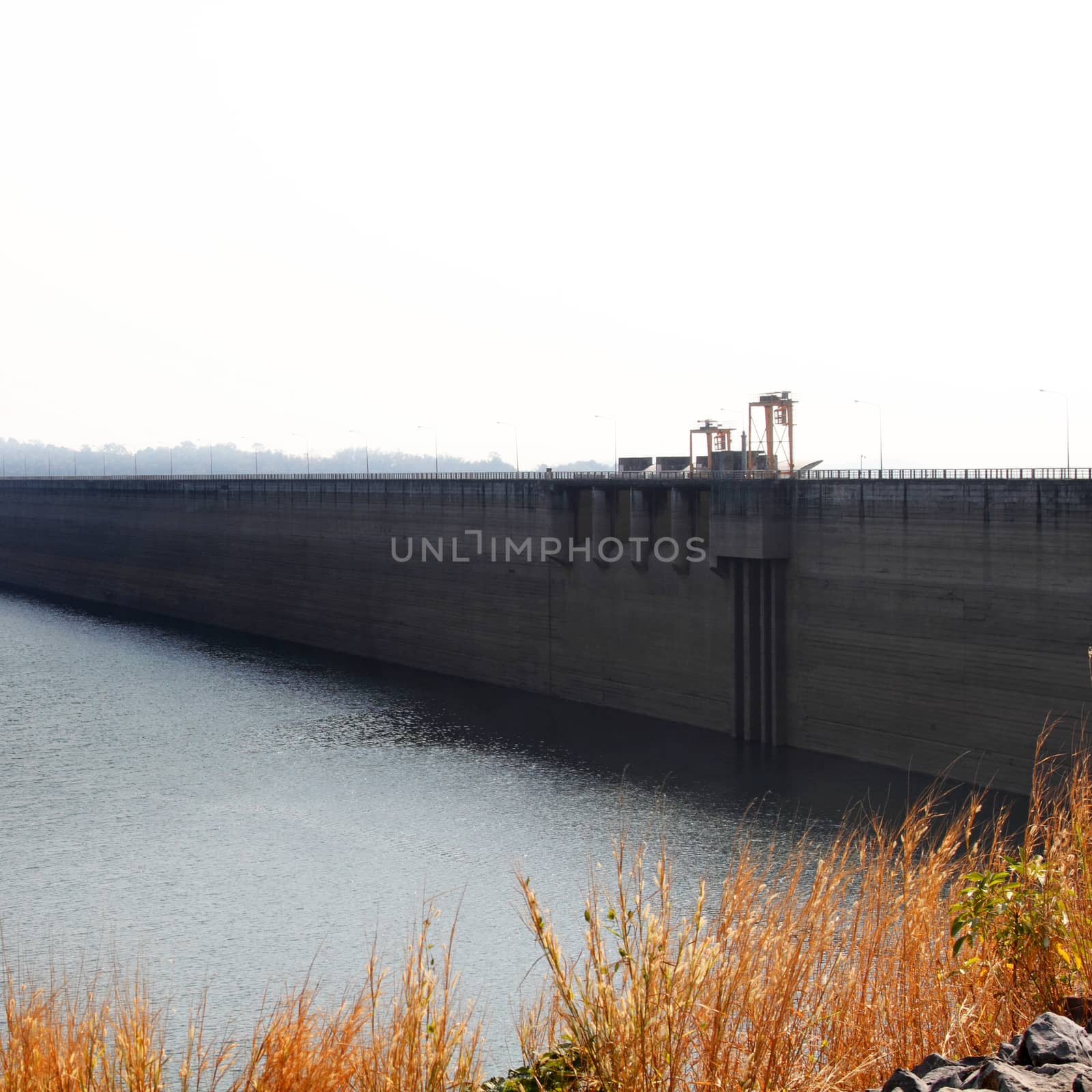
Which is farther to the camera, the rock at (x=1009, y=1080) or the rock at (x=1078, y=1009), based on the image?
the rock at (x=1078, y=1009)

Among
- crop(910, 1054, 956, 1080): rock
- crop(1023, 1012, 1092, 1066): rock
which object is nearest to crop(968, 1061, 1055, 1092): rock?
crop(1023, 1012, 1092, 1066): rock

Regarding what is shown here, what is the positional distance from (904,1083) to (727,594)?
104 ft

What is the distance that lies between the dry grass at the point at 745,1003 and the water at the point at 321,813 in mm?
6636

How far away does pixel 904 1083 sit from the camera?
5332 millimetres

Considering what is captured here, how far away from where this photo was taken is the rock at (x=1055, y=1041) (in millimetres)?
5332

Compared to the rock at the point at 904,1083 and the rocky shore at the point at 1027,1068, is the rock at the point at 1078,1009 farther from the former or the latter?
the rock at the point at 904,1083

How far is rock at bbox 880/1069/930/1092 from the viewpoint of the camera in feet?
17.2

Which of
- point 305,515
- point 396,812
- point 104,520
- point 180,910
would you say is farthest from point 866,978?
point 104,520

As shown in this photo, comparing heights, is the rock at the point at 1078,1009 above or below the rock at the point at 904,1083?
below

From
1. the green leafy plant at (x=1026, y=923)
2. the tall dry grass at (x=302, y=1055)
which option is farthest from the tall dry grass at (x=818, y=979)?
the tall dry grass at (x=302, y=1055)

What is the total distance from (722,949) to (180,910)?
18.7 metres

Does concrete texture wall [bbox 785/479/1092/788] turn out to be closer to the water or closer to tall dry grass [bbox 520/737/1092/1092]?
the water

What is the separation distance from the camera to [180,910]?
22312mm

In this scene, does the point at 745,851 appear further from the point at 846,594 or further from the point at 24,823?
the point at 846,594
